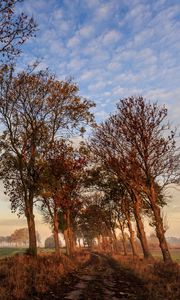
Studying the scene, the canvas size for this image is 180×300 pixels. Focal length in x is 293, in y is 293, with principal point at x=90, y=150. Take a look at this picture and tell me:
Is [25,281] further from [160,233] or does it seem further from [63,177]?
[63,177]

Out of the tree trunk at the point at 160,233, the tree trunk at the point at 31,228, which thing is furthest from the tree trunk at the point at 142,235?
the tree trunk at the point at 31,228

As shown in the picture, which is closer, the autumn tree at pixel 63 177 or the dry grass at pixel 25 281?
the dry grass at pixel 25 281

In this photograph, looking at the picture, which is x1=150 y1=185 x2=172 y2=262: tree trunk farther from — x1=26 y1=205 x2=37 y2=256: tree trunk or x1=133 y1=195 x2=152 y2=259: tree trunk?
x1=26 y1=205 x2=37 y2=256: tree trunk

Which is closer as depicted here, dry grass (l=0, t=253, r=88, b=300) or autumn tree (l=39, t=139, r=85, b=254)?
dry grass (l=0, t=253, r=88, b=300)

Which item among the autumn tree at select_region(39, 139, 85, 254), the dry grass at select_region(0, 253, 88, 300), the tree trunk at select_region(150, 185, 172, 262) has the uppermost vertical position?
the autumn tree at select_region(39, 139, 85, 254)

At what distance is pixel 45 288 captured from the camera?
43.1 feet

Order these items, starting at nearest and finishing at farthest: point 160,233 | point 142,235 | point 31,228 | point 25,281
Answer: point 25,281 < point 160,233 < point 31,228 < point 142,235

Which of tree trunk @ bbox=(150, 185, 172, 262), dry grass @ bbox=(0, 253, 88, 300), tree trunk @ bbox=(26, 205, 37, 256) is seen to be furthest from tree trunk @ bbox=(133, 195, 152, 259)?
dry grass @ bbox=(0, 253, 88, 300)

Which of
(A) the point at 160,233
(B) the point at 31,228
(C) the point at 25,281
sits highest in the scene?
(B) the point at 31,228

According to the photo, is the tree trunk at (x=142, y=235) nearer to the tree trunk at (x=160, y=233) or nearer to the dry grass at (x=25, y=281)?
the tree trunk at (x=160, y=233)

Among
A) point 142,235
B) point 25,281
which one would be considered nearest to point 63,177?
point 142,235

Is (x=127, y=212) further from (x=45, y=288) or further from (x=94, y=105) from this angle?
(x=45, y=288)

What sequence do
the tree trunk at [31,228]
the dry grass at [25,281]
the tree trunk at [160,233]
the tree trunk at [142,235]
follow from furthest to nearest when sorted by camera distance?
the tree trunk at [142,235] < the tree trunk at [31,228] < the tree trunk at [160,233] < the dry grass at [25,281]

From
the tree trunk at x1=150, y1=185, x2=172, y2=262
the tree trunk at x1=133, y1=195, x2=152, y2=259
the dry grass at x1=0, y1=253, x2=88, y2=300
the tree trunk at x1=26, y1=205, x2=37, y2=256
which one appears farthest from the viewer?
the tree trunk at x1=133, y1=195, x2=152, y2=259
